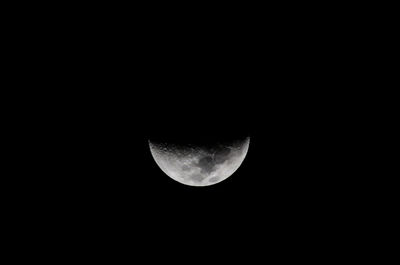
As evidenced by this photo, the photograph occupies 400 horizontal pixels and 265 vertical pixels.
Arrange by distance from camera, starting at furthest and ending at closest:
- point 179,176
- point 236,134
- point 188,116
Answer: point 179,176, point 236,134, point 188,116

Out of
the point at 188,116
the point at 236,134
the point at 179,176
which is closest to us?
the point at 188,116

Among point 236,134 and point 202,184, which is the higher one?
point 236,134

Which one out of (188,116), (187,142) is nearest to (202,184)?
(187,142)

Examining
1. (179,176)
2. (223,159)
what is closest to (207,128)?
(223,159)

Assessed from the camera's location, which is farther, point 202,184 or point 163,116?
point 202,184

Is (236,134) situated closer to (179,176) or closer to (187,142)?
(187,142)

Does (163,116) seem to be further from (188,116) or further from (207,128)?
(207,128)
